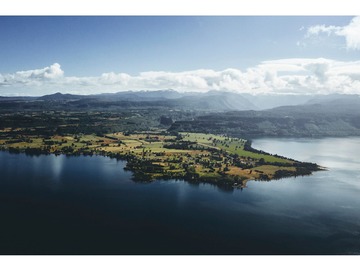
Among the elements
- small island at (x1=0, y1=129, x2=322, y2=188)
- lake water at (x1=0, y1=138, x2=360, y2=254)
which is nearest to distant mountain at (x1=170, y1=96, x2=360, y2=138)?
small island at (x1=0, y1=129, x2=322, y2=188)

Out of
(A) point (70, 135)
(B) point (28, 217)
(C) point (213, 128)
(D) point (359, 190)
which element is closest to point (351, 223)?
(D) point (359, 190)

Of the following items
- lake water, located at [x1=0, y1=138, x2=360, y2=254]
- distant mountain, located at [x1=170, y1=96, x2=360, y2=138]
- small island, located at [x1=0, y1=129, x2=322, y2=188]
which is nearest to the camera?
lake water, located at [x1=0, y1=138, x2=360, y2=254]

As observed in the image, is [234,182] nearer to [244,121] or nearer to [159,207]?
[159,207]

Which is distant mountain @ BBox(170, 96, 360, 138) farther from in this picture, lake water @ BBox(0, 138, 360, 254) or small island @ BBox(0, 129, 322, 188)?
lake water @ BBox(0, 138, 360, 254)

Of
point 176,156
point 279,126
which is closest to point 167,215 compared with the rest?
point 176,156

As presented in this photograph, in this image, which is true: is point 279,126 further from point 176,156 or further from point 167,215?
point 167,215
